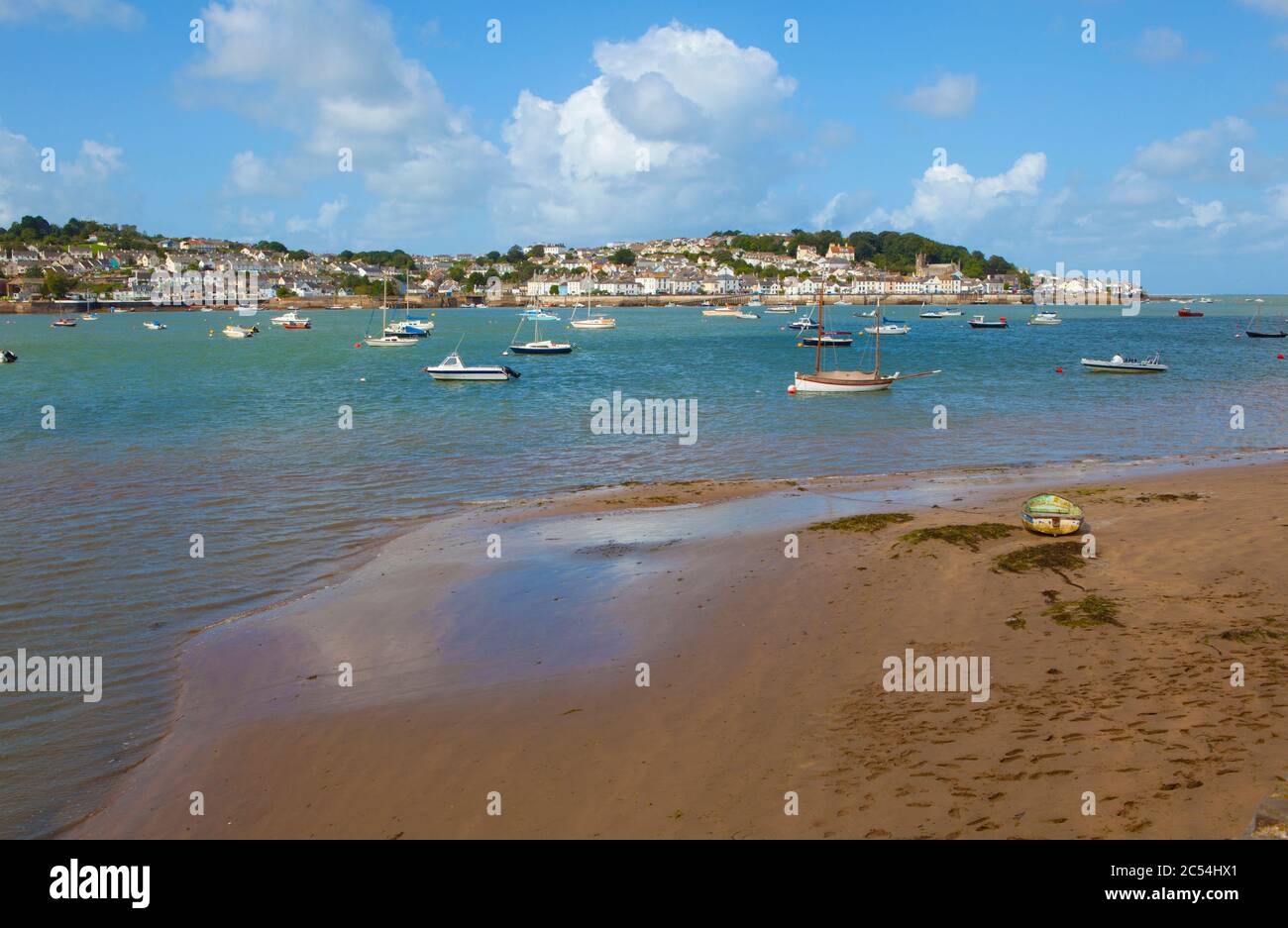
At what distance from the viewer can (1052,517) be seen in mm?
12727

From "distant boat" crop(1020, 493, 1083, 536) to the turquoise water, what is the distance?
7.88m

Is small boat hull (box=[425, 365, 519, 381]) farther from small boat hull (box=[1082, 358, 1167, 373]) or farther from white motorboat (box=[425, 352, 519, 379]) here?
small boat hull (box=[1082, 358, 1167, 373])

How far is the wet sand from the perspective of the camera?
235 inches

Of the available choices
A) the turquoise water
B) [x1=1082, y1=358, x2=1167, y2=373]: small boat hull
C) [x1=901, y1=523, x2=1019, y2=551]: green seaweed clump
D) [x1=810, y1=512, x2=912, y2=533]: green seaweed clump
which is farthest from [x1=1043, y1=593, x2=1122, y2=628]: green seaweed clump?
[x1=1082, y1=358, x2=1167, y2=373]: small boat hull

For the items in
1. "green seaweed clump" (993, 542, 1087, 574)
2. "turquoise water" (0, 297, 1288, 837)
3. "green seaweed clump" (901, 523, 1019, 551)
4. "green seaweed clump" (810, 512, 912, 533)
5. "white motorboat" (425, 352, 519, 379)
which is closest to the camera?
"turquoise water" (0, 297, 1288, 837)

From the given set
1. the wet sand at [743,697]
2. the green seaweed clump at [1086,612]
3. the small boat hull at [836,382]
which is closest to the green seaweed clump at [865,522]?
the wet sand at [743,697]

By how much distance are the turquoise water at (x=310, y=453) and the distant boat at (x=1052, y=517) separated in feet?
25.9

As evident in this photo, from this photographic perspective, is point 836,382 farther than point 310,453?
Yes

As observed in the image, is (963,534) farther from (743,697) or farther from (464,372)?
(464,372)

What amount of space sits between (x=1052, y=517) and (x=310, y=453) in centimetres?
1863

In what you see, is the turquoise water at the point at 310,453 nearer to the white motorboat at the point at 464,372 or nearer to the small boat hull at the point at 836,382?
the small boat hull at the point at 836,382

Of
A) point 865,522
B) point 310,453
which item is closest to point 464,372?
point 310,453
